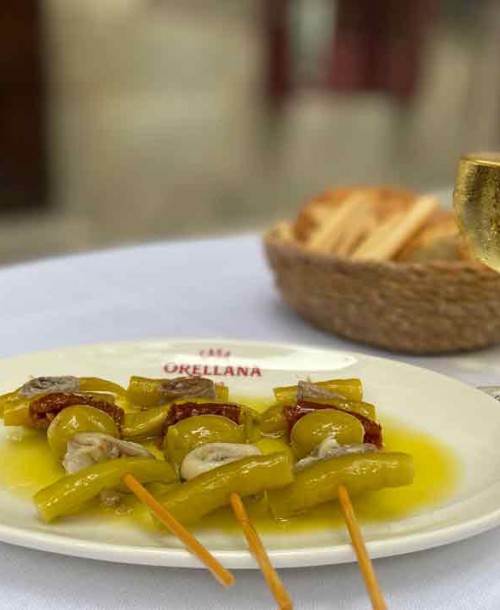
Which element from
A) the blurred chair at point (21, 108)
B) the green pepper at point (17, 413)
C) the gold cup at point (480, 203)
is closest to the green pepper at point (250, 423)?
the green pepper at point (17, 413)

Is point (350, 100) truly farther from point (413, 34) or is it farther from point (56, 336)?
point (56, 336)

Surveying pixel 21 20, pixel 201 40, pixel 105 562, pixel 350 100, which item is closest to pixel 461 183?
pixel 105 562

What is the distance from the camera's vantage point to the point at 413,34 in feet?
19.5

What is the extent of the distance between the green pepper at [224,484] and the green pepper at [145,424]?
0.17 meters

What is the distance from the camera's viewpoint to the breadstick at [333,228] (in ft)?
4.56

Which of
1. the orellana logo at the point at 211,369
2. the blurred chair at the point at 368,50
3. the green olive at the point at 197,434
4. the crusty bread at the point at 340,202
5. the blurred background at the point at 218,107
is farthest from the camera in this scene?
the blurred chair at the point at 368,50

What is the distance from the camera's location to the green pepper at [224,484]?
69cm

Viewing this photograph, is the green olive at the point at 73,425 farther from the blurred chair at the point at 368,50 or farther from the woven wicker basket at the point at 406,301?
the blurred chair at the point at 368,50

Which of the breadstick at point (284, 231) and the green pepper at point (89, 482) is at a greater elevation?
the breadstick at point (284, 231)

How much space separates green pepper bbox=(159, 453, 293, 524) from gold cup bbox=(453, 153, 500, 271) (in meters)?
0.41

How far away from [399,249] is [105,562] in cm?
78

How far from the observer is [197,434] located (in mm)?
814

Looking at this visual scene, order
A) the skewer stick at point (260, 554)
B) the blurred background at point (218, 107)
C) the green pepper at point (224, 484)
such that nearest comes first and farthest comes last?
the skewer stick at point (260, 554) → the green pepper at point (224, 484) → the blurred background at point (218, 107)

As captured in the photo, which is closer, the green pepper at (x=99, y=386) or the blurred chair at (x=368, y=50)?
the green pepper at (x=99, y=386)
